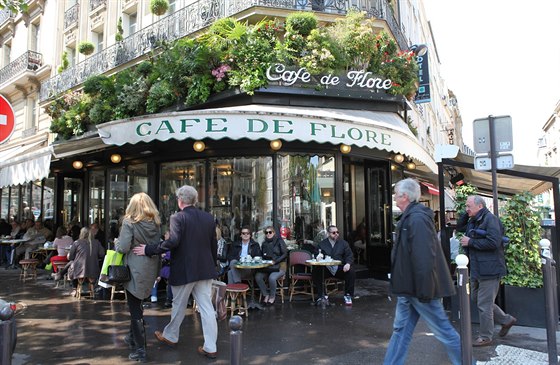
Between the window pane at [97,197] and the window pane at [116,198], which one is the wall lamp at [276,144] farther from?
the window pane at [97,197]

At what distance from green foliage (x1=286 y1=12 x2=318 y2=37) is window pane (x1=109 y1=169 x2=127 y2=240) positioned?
5.41 meters

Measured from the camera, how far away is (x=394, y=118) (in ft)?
31.0

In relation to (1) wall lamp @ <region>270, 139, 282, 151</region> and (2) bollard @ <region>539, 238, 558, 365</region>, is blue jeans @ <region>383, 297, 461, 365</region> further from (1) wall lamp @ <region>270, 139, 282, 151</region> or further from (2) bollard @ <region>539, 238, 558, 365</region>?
(1) wall lamp @ <region>270, 139, 282, 151</region>

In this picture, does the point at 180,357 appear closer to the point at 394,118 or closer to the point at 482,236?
the point at 482,236

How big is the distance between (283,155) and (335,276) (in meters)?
2.71

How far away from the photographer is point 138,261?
4414 millimetres

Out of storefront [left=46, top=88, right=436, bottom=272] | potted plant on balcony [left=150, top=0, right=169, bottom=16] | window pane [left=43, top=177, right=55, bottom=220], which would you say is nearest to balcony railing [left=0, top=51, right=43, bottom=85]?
window pane [left=43, top=177, right=55, bottom=220]

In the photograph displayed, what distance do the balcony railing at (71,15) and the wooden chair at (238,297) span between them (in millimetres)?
15397

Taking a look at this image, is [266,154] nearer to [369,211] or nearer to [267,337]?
[369,211]

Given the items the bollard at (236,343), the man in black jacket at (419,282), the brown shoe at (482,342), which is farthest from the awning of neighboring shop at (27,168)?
the brown shoe at (482,342)

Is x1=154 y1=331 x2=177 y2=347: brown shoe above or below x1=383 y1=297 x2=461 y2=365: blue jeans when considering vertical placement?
below

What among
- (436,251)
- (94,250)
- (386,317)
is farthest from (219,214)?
(436,251)

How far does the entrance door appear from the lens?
10398 mm

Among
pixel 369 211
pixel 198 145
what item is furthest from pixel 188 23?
pixel 369 211
